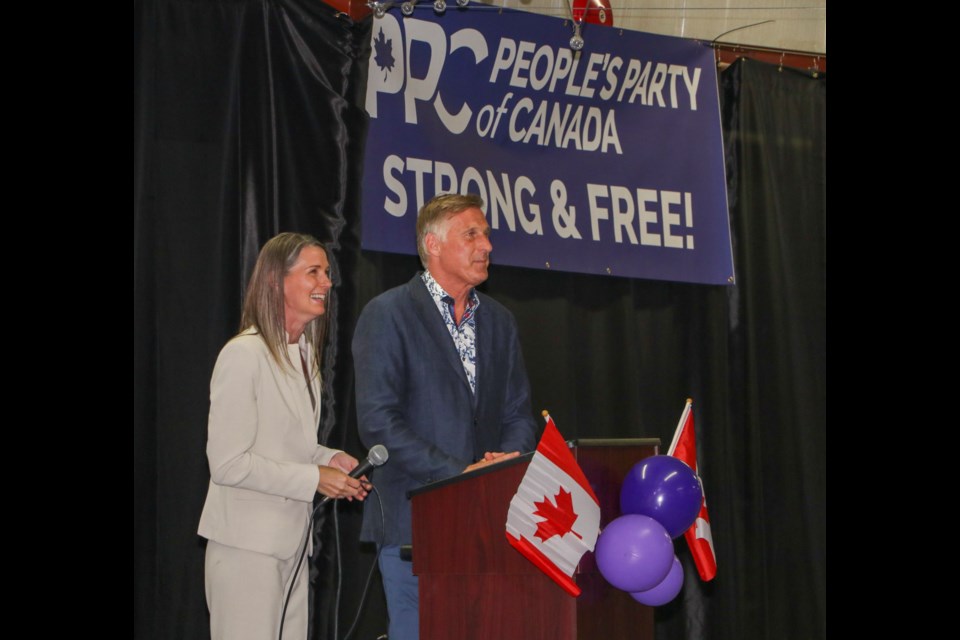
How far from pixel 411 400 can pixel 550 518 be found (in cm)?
83

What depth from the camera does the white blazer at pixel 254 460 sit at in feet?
9.25

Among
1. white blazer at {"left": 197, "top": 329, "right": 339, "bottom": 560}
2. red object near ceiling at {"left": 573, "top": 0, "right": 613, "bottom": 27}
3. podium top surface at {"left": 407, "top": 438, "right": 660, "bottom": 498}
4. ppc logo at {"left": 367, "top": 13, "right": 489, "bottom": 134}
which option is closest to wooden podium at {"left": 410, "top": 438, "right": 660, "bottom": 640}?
podium top surface at {"left": 407, "top": 438, "right": 660, "bottom": 498}

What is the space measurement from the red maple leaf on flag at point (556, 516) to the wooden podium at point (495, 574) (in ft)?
0.38

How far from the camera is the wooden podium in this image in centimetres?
250

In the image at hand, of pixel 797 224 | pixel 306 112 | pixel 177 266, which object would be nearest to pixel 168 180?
pixel 177 266

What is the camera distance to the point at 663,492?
261cm

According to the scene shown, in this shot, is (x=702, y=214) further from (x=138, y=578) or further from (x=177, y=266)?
(x=138, y=578)

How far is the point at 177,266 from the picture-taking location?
411 cm

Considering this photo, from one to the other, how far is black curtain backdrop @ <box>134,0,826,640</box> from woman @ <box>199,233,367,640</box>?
3.83 feet

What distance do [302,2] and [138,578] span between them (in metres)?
2.37

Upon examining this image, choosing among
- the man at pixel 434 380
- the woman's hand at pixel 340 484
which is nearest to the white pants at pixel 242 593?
the woman's hand at pixel 340 484

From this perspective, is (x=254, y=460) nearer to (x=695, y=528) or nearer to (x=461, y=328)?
(x=461, y=328)

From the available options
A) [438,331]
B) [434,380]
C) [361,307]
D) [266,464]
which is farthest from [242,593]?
[361,307]

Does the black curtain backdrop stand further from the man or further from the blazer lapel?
the blazer lapel
